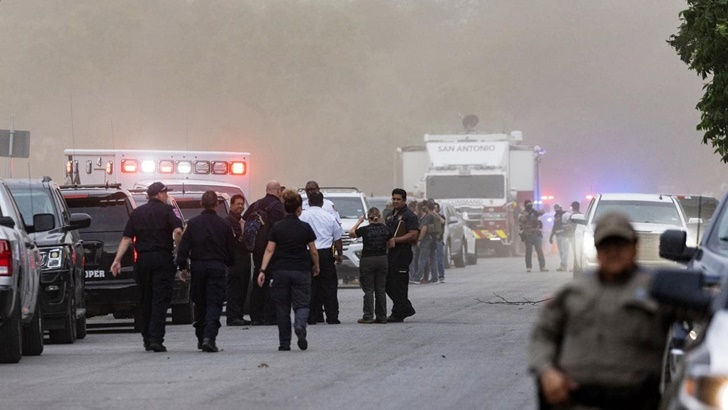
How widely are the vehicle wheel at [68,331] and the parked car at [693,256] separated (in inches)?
346

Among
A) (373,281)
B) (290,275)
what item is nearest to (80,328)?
(373,281)

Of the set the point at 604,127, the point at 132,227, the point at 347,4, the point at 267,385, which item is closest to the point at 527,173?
the point at 132,227

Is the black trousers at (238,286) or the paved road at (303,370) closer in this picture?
the paved road at (303,370)

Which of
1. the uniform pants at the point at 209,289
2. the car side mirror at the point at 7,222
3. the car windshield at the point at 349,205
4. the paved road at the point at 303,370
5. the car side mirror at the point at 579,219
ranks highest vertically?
the car side mirror at the point at 7,222

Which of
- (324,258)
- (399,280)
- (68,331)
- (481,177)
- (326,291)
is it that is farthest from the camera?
(481,177)

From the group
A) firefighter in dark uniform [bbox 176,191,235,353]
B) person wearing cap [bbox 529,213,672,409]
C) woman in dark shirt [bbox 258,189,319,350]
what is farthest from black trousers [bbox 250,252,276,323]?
person wearing cap [bbox 529,213,672,409]

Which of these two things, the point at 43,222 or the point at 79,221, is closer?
the point at 43,222

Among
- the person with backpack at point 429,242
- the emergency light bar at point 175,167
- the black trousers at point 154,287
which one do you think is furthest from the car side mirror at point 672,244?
the person with backpack at point 429,242

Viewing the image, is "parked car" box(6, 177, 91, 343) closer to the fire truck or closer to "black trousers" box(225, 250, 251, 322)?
"black trousers" box(225, 250, 251, 322)

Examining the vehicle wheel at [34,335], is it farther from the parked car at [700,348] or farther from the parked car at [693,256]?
the parked car at [700,348]

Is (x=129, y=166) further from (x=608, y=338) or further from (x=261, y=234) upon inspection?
(x=608, y=338)

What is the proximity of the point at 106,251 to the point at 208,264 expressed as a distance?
4.92 m

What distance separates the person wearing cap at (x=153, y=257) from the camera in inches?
688

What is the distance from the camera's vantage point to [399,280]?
2214 centimetres
